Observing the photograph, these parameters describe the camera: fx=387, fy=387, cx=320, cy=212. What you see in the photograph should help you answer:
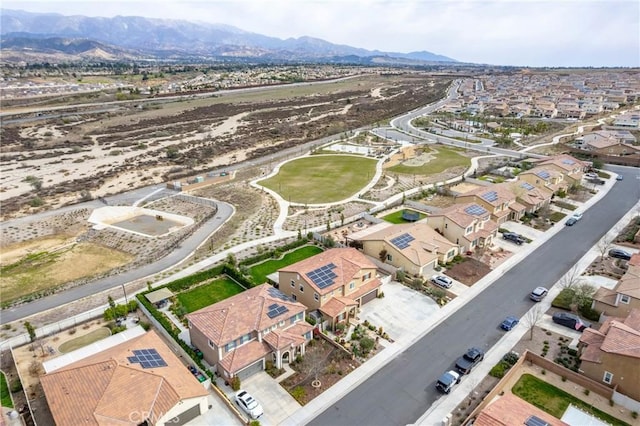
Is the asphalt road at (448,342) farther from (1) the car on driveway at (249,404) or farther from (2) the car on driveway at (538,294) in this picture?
(1) the car on driveway at (249,404)

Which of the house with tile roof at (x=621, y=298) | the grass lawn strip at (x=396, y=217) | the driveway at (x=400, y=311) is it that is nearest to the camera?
the house with tile roof at (x=621, y=298)

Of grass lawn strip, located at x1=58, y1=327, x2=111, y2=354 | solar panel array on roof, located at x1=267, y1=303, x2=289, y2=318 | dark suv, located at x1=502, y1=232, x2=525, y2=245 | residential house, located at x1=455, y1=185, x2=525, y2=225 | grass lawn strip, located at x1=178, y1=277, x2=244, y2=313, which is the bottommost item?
grass lawn strip, located at x1=58, y1=327, x2=111, y2=354

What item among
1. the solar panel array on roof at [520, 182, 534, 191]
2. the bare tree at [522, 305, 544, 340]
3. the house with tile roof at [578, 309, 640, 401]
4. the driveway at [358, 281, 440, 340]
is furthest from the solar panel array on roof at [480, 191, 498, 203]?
the house with tile roof at [578, 309, 640, 401]

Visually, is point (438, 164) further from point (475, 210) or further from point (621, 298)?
point (621, 298)

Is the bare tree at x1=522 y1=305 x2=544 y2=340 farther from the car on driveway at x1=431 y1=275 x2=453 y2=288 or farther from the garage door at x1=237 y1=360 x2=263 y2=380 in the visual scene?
the garage door at x1=237 y1=360 x2=263 y2=380

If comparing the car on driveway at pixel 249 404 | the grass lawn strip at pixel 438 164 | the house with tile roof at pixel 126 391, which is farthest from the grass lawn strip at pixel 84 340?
the grass lawn strip at pixel 438 164

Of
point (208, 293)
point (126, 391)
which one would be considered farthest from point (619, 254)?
point (126, 391)
